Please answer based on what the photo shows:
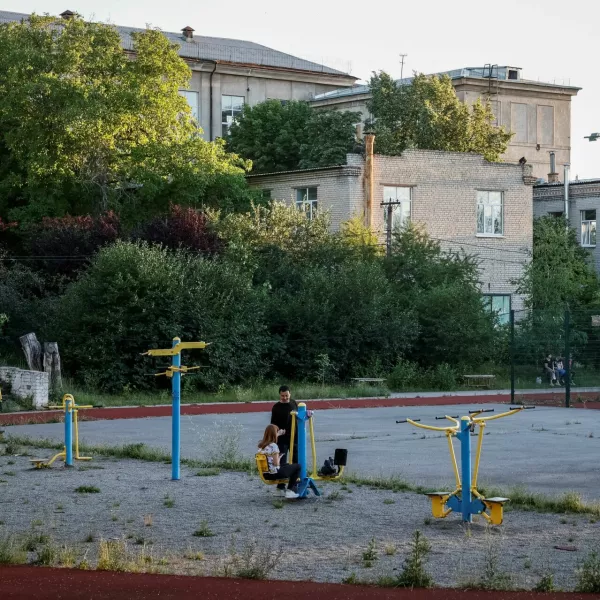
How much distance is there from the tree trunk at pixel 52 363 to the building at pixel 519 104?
2074 inches

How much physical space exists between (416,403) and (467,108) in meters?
40.4

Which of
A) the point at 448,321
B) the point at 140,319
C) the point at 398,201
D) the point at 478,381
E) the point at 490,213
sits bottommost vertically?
the point at 478,381

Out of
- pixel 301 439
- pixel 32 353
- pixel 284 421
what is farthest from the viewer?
pixel 32 353

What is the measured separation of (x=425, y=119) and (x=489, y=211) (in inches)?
576

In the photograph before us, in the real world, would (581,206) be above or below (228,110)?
below

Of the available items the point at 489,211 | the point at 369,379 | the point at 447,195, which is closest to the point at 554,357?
the point at 369,379

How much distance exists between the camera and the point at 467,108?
2970 inches

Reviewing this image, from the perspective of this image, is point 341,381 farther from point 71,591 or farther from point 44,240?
point 71,591

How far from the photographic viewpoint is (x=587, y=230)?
68.2 m

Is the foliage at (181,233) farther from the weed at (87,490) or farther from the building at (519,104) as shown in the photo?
the building at (519,104)

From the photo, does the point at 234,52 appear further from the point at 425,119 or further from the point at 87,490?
the point at 87,490

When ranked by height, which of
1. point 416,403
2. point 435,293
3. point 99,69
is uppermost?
point 99,69

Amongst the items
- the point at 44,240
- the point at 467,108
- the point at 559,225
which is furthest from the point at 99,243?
the point at 467,108

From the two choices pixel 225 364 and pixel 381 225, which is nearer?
pixel 225 364
